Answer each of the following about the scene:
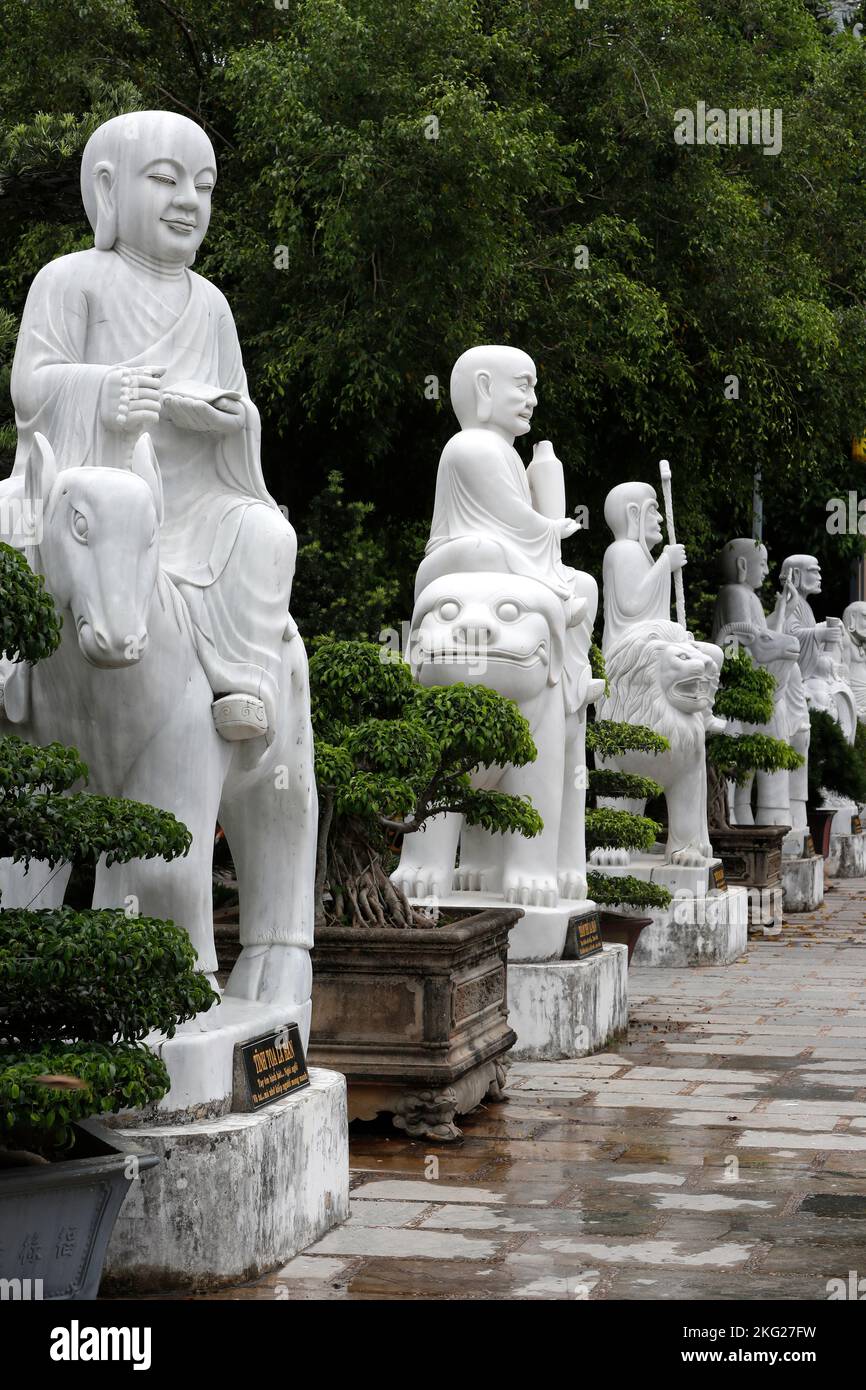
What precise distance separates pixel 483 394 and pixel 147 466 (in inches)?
148

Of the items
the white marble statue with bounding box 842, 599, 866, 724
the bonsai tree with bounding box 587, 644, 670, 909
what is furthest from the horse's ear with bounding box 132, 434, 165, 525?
the white marble statue with bounding box 842, 599, 866, 724

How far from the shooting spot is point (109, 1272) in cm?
470

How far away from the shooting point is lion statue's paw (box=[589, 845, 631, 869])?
37.9 ft

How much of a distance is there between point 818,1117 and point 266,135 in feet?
29.2

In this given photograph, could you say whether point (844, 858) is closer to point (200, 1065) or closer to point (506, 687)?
point (506, 687)

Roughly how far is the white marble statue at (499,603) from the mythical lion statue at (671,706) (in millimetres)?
3030

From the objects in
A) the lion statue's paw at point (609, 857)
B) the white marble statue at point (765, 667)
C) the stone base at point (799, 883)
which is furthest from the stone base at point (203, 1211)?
the white marble statue at point (765, 667)

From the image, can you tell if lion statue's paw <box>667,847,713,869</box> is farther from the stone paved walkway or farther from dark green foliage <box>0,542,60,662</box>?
dark green foliage <box>0,542,60,662</box>

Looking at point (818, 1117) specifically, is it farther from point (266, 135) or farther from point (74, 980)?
point (266, 135)

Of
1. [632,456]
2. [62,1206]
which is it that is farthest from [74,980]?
[632,456]

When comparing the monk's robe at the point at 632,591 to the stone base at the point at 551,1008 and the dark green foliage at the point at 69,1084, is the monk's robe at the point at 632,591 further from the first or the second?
the dark green foliage at the point at 69,1084

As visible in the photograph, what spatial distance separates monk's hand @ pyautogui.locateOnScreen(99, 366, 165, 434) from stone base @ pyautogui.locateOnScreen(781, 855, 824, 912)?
11.0m

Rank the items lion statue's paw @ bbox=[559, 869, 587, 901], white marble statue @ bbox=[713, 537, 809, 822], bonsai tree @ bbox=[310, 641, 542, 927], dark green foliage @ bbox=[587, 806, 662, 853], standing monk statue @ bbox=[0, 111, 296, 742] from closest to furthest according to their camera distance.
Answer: standing monk statue @ bbox=[0, 111, 296, 742] → bonsai tree @ bbox=[310, 641, 542, 927] → lion statue's paw @ bbox=[559, 869, 587, 901] → dark green foliage @ bbox=[587, 806, 662, 853] → white marble statue @ bbox=[713, 537, 809, 822]

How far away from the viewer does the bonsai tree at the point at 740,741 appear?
43.3ft
